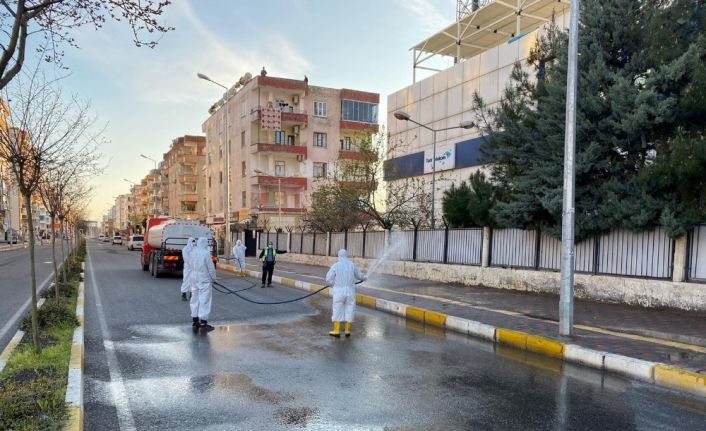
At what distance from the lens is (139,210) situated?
143 m

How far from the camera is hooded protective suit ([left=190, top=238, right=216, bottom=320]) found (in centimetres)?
962

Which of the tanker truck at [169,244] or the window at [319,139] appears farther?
the window at [319,139]

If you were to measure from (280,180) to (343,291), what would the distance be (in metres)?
41.4

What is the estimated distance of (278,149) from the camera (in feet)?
164

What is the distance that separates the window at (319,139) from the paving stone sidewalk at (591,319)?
3910 cm

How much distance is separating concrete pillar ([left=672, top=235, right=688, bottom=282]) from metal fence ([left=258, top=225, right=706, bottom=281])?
0.36 ft

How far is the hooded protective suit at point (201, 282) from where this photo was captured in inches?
379

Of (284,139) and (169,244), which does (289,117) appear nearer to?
(284,139)

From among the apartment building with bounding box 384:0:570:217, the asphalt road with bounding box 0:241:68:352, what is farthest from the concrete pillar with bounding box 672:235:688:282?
the apartment building with bounding box 384:0:570:217

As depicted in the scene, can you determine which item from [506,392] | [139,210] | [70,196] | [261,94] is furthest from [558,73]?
[139,210]

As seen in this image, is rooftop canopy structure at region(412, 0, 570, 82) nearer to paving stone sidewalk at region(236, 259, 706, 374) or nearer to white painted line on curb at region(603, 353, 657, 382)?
paving stone sidewalk at region(236, 259, 706, 374)

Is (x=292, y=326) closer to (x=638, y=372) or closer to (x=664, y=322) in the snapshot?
(x=638, y=372)

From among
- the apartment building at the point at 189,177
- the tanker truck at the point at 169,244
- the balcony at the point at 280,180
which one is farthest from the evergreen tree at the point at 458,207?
the apartment building at the point at 189,177

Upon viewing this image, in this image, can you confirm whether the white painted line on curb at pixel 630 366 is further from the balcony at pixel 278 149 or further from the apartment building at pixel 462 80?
the balcony at pixel 278 149
